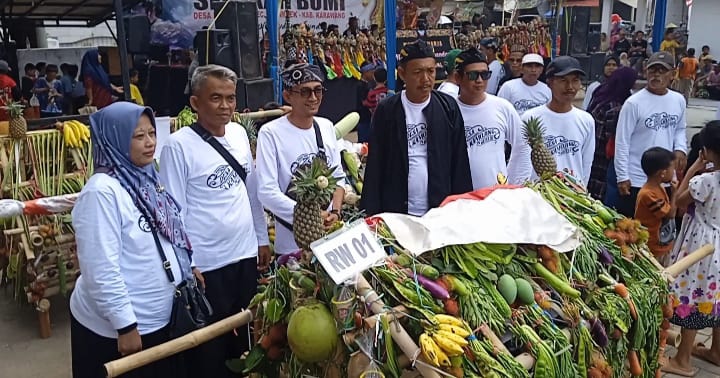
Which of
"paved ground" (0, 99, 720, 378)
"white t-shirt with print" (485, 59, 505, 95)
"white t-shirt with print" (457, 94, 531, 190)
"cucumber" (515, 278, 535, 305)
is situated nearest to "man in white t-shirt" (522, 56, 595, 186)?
"white t-shirt with print" (457, 94, 531, 190)

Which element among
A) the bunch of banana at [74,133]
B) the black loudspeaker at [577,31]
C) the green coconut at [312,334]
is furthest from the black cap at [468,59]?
the black loudspeaker at [577,31]

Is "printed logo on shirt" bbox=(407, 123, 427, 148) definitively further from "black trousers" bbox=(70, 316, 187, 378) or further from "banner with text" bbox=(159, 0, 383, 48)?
"banner with text" bbox=(159, 0, 383, 48)

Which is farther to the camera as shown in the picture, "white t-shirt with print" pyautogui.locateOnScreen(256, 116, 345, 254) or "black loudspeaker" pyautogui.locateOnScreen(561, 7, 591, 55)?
"black loudspeaker" pyautogui.locateOnScreen(561, 7, 591, 55)

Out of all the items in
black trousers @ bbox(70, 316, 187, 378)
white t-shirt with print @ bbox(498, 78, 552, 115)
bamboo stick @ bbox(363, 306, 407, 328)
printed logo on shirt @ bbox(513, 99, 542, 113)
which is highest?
white t-shirt with print @ bbox(498, 78, 552, 115)

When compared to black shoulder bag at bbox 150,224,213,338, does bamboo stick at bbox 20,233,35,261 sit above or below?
below

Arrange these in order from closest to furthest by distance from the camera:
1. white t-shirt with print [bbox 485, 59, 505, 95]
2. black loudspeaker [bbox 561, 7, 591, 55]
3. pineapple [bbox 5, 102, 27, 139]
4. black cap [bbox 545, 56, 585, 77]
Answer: black cap [bbox 545, 56, 585, 77] < pineapple [bbox 5, 102, 27, 139] < white t-shirt with print [bbox 485, 59, 505, 95] < black loudspeaker [bbox 561, 7, 591, 55]

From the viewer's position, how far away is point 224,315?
288cm

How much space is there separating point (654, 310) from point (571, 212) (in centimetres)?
53

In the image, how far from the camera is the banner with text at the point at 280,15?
390 inches

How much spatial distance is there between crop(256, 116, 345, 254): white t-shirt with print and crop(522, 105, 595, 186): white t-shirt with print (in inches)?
65.4

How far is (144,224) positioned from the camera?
2271mm

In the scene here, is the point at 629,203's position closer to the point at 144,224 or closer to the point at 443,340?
the point at 443,340

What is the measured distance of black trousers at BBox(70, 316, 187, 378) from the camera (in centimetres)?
230

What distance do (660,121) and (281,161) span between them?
3.03 m
